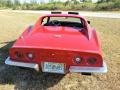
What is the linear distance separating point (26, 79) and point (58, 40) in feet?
3.56

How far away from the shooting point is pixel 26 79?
232 inches

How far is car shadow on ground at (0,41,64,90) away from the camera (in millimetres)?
5551

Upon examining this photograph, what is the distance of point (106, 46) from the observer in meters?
8.87

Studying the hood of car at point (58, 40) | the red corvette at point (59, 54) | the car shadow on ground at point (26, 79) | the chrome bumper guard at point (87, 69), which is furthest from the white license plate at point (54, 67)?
the car shadow on ground at point (26, 79)

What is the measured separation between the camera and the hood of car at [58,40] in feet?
17.6

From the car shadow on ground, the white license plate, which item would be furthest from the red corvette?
the car shadow on ground

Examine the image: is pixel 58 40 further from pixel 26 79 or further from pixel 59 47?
pixel 26 79

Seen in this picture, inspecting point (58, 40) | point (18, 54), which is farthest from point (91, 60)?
point (18, 54)

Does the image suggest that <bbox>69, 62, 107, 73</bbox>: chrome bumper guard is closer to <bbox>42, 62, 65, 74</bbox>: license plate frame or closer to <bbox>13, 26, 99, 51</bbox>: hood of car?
<bbox>42, 62, 65, 74</bbox>: license plate frame

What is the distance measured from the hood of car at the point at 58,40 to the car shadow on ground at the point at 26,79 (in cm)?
72

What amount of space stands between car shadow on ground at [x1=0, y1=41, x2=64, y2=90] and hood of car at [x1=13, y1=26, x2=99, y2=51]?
72cm

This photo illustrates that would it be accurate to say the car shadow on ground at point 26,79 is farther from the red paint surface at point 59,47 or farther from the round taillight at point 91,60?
the round taillight at point 91,60

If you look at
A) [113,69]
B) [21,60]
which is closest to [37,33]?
[21,60]

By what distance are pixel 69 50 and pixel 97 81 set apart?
109 centimetres
